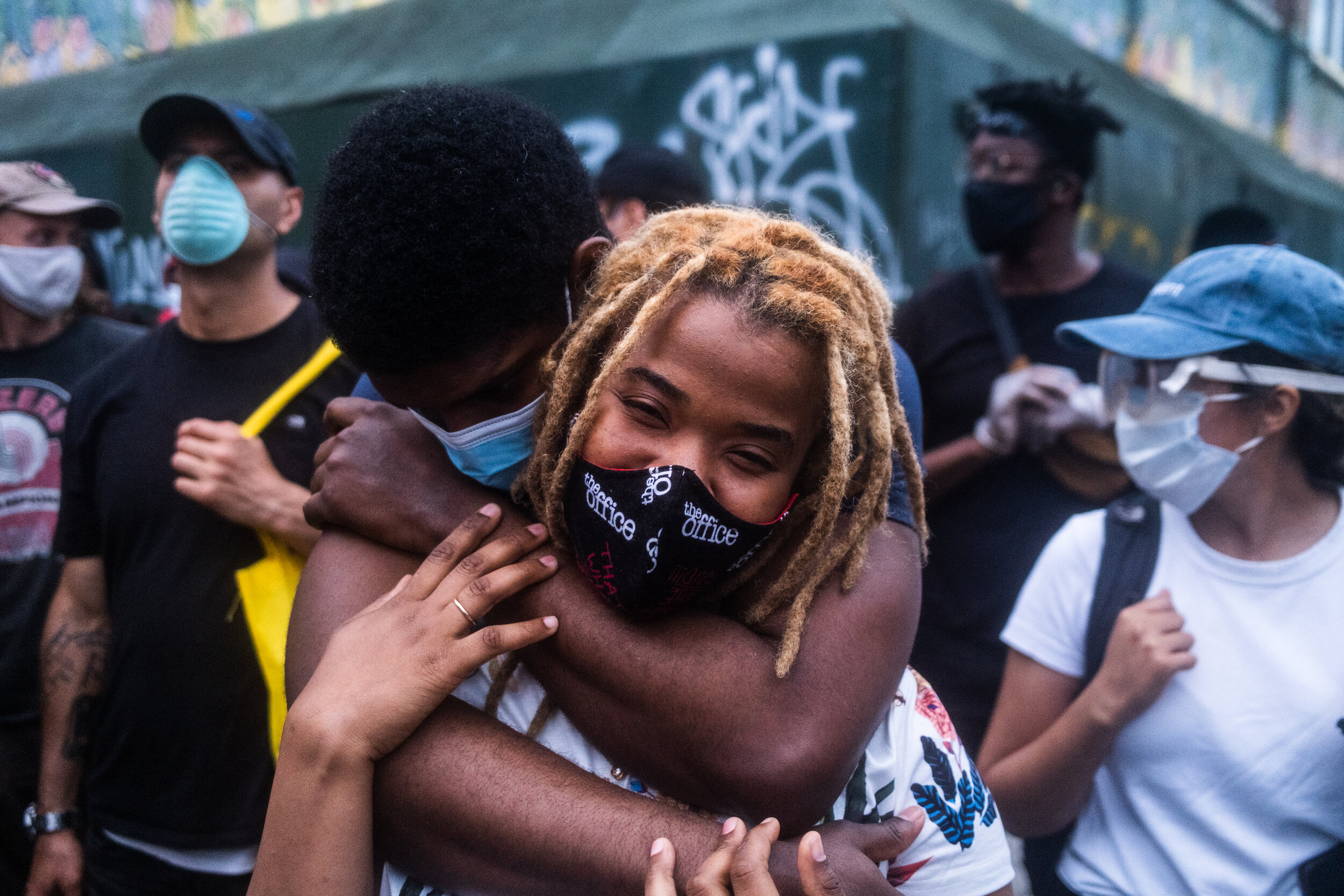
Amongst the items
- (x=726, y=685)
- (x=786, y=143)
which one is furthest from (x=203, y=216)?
(x=786, y=143)

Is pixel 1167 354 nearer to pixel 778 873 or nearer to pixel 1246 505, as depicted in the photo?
pixel 1246 505

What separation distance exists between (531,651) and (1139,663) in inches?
52.7

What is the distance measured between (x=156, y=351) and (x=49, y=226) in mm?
1331

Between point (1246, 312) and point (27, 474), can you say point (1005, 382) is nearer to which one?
point (1246, 312)

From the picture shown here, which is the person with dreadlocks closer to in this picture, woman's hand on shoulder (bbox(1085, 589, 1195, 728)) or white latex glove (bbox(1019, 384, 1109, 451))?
woman's hand on shoulder (bbox(1085, 589, 1195, 728))

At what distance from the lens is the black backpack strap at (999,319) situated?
11.2ft

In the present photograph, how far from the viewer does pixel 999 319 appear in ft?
11.5

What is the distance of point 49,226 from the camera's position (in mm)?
3680

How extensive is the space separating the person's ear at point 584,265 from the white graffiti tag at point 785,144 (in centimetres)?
341

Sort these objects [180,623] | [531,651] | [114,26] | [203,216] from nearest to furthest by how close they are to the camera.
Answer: [531,651] → [180,623] → [203,216] → [114,26]

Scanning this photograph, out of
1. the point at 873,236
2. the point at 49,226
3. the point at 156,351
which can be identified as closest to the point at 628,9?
the point at 873,236

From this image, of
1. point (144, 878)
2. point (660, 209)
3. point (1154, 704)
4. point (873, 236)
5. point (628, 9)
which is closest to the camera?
point (1154, 704)

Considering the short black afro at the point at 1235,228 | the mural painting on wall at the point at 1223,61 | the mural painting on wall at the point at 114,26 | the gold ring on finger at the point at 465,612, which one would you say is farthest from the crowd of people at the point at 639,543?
the mural painting on wall at the point at 114,26

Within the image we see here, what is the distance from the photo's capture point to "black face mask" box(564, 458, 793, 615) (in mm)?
1363
